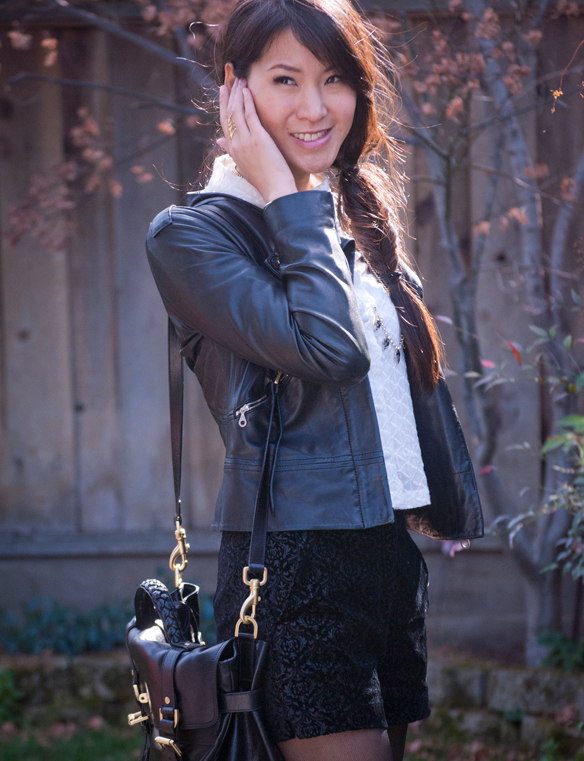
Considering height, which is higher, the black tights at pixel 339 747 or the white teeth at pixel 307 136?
the white teeth at pixel 307 136

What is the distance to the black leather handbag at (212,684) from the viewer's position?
128cm

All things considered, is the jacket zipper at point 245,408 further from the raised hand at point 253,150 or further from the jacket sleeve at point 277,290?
the raised hand at point 253,150

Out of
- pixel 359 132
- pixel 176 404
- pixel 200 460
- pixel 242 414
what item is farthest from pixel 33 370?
pixel 242 414

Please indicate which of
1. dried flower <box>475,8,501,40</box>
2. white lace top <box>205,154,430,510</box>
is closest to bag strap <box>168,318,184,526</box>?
white lace top <box>205,154,430,510</box>

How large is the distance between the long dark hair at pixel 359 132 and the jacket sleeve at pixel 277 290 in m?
0.29

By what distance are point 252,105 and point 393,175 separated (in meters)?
0.51

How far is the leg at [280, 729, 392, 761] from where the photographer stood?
1322 mm

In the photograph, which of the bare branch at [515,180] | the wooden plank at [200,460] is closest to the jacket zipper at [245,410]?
the bare branch at [515,180]

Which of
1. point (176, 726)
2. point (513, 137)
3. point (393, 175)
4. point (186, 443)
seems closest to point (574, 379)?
point (393, 175)

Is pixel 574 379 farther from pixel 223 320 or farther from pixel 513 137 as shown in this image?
pixel 223 320

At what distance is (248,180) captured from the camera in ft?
5.00

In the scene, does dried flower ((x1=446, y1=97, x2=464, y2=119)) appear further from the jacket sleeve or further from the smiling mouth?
the jacket sleeve

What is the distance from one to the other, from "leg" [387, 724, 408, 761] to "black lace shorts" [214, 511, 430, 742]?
195mm

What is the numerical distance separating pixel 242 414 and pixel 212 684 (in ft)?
1.49
